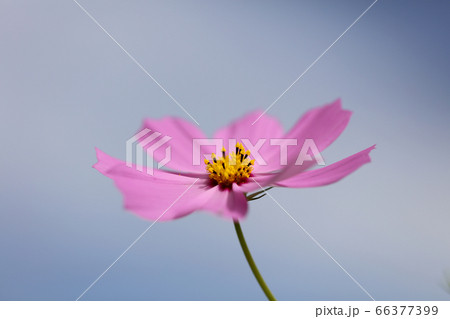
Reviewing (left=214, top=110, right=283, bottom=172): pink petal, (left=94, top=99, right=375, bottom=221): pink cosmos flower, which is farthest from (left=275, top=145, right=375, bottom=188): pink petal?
(left=214, top=110, right=283, bottom=172): pink petal

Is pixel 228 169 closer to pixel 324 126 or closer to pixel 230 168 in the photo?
pixel 230 168

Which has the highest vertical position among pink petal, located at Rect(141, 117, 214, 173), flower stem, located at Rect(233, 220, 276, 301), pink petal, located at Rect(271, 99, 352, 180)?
pink petal, located at Rect(141, 117, 214, 173)

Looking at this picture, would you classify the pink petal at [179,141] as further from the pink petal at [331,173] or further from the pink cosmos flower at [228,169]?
the pink petal at [331,173]

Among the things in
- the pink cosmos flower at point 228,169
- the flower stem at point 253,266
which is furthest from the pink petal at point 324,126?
the flower stem at point 253,266

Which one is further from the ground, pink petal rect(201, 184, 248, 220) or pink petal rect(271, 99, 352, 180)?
pink petal rect(271, 99, 352, 180)

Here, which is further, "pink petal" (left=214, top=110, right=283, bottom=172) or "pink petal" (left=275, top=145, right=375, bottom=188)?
"pink petal" (left=214, top=110, right=283, bottom=172)

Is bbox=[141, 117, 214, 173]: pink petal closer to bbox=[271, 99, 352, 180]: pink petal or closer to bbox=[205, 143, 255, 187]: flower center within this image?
bbox=[205, 143, 255, 187]: flower center

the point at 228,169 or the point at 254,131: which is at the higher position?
the point at 254,131

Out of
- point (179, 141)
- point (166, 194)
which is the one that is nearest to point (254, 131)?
point (179, 141)
